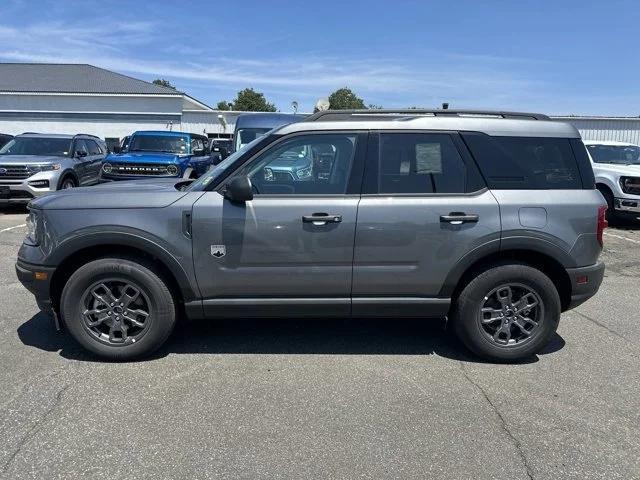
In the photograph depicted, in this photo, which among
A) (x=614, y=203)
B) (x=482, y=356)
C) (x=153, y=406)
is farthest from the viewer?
(x=614, y=203)

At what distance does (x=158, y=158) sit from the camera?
1219cm

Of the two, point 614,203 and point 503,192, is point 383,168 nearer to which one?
point 503,192

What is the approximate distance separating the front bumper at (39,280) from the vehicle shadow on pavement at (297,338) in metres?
0.50

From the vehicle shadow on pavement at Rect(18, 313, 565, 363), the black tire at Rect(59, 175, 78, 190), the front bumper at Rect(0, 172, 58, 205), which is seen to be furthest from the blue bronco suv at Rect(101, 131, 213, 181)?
the vehicle shadow on pavement at Rect(18, 313, 565, 363)

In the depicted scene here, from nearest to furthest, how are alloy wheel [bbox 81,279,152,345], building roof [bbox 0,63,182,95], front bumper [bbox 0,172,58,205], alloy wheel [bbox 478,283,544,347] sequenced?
1. alloy wheel [bbox 81,279,152,345]
2. alloy wheel [bbox 478,283,544,347]
3. front bumper [bbox 0,172,58,205]
4. building roof [bbox 0,63,182,95]

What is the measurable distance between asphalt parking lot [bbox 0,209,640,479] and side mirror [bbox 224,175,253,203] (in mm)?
1329

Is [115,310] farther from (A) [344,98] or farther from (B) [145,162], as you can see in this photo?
(A) [344,98]

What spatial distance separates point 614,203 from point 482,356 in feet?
28.4

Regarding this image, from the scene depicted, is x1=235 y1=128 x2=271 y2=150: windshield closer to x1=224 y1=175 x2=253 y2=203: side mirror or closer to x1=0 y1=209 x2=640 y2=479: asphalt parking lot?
x1=0 y1=209 x2=640 y2=479: asphalt parking lot

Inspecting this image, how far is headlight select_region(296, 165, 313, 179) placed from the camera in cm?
402

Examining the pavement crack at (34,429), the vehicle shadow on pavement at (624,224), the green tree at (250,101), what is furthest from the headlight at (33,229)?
the green tree at (250,101)

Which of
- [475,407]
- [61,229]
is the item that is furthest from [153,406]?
[475,407]

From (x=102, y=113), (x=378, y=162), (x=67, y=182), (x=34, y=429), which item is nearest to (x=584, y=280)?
(x=378, y=162)

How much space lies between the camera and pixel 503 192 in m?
3.97
